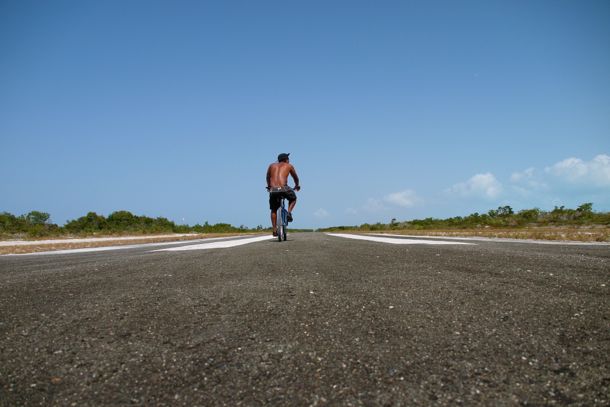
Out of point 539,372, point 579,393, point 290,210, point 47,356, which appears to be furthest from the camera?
point 290,210

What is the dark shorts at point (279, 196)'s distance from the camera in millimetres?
8500

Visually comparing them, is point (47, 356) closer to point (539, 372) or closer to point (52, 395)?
point (52, 395)

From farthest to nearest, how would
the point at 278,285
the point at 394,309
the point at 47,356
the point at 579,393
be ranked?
1. the point at 278,285
2. the point at 394,309
3. the point at 47,356
4. the point at 579,393

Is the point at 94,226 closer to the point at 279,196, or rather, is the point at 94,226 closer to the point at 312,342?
the point at 279,196

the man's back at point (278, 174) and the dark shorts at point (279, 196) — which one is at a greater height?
the man's back at point (278, 174)

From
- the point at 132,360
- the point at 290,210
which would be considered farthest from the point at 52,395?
the point at 290,210

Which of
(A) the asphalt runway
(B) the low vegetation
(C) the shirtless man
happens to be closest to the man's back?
(C) the shirtless man

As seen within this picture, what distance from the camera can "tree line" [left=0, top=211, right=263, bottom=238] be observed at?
2755 centimetres

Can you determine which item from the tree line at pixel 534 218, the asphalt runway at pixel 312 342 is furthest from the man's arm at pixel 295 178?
the tree line at pixel 534 218

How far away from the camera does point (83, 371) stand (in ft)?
4.19

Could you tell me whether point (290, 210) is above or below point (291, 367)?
above

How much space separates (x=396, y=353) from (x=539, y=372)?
18.5 inches

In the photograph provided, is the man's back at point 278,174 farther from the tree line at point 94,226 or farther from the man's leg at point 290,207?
the tree line at point 94,226

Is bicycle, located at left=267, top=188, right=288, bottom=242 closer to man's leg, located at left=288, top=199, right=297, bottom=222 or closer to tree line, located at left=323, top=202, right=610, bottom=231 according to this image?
man's leg, located at left=288, top=199, right=297, bottom=222
